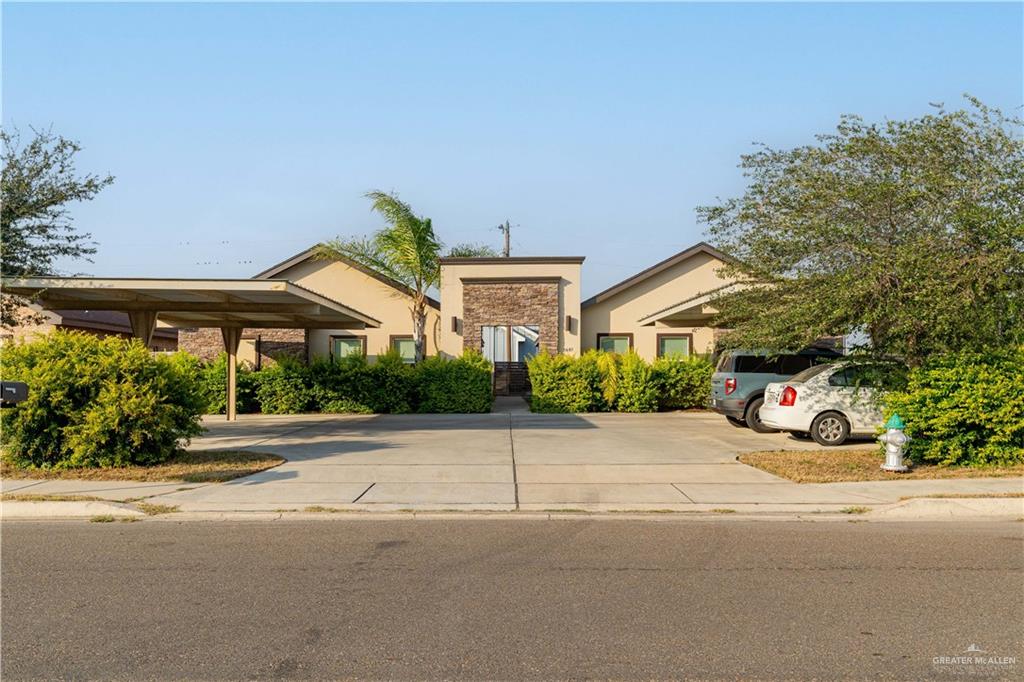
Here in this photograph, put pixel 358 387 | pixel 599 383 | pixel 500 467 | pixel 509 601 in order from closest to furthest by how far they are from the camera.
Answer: pixel 509 601 < pixel 500 467 < pixel 358 387 < pixel 599 383

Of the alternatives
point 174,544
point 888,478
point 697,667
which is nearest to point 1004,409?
point 888,478

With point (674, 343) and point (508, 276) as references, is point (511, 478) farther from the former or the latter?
point (674, 343)

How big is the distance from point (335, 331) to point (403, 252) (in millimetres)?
4236

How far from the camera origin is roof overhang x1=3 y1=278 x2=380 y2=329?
599 inches

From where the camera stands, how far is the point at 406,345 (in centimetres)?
3077

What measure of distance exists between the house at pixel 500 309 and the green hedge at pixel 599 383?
12.4 feet

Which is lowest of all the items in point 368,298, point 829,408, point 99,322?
point 829,408

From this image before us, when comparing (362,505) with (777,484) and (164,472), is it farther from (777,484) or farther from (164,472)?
(777,484)

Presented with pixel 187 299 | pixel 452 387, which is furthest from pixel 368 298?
pixel 187 299

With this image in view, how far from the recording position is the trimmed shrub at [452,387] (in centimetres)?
2461

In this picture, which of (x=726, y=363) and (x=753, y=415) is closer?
(x=753, y=415)

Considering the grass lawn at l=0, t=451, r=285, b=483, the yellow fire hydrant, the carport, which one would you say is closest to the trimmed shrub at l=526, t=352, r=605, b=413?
the carport

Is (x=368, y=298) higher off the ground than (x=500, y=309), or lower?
higher

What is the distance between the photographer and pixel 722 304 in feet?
59.3
